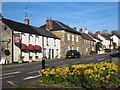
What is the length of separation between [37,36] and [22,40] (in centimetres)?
512

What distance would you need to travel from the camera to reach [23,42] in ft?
96.8

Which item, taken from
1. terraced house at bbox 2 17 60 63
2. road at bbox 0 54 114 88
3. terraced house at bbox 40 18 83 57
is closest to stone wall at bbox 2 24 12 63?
terraced house at bbox 2 17 60 63

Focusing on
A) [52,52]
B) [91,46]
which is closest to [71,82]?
[52,52]

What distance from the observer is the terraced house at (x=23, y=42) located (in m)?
26.9

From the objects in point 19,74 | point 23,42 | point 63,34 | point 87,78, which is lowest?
point 19,74

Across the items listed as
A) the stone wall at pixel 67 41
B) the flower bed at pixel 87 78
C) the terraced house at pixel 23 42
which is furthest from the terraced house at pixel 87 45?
the flower bed at pixel 87 78

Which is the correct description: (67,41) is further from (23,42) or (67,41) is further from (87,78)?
(87,78)

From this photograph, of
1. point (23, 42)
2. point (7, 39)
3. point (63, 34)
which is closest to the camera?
point (7, 39)

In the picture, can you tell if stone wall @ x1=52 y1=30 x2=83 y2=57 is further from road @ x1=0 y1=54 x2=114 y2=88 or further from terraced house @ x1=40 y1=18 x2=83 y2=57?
road @ x1=0 y1=54 x2=114 y2=88

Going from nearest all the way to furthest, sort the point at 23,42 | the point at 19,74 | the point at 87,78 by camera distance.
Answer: the point at 87,78, the point at 19,74, the point at 23,42

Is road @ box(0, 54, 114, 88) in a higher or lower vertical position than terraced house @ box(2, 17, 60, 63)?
lower

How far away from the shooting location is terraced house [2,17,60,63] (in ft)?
88.4

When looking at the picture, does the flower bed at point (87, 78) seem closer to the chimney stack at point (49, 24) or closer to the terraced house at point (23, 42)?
the terraced house at point (23, 42)

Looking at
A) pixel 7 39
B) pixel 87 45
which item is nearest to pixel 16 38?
pixel 7 39
